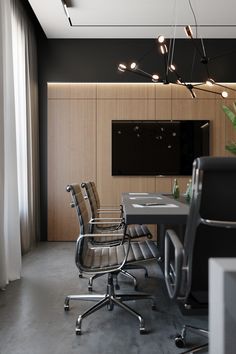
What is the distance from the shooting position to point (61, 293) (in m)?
3.15

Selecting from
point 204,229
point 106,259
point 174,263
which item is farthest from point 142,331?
point 204,229

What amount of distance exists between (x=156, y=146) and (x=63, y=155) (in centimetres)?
156

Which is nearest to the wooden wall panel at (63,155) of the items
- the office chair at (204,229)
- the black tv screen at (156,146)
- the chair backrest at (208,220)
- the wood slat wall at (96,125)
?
the wood slat wall at (96,125)

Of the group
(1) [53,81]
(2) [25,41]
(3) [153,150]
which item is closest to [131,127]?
(3) [153,150]

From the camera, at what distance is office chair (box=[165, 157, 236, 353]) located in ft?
4.69

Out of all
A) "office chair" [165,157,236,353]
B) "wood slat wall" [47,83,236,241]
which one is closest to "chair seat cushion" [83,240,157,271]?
"office chair" [165,157,236,353]

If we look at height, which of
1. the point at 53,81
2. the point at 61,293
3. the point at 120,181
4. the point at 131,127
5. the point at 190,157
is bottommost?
the point at 61,293

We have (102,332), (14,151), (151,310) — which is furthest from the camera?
(14,151)

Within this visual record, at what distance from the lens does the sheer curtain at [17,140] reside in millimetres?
3436

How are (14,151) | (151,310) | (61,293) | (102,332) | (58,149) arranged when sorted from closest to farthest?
1. (102,332)
2. (151,310)
3. (61,293)
4. (14,151)
5. (58,149)

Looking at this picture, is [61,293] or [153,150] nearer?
[61,293]

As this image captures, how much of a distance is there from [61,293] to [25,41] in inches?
142

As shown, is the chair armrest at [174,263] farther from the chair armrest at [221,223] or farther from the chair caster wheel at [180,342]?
the chair caster wheel at [180,342]

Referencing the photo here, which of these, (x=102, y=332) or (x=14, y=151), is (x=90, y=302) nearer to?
(x=102, y=332)
